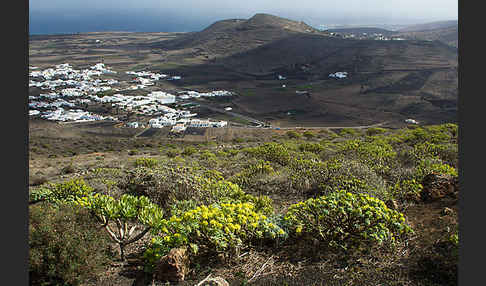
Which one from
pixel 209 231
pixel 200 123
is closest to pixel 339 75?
pixel 200 123

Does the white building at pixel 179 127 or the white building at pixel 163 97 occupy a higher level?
the white building at pixel 163 97

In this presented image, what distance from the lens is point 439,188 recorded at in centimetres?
541

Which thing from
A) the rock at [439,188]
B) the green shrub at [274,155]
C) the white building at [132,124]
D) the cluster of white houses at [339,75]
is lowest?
the white building at [132,124]

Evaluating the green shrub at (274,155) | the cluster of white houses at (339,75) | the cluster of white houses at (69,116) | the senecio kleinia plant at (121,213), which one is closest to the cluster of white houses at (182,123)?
the cluster of white houses at (69,116)

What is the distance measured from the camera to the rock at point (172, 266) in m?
3.53

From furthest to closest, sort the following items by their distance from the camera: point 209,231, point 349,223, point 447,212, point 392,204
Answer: point 392,204, point 447,212, point 349,223, point 209,231

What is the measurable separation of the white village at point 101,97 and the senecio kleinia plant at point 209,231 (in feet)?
151

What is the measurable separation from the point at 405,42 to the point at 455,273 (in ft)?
363

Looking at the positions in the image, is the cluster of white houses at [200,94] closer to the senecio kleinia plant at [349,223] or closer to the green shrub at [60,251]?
the green shrub at [60,251]

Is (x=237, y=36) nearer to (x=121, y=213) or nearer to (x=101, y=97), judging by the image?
(x=101, y=97)

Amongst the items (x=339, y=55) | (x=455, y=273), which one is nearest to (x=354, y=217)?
(x=455, y=273)

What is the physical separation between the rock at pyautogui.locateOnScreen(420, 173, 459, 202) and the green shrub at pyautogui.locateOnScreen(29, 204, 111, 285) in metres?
5.24

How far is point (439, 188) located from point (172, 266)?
4636 mm

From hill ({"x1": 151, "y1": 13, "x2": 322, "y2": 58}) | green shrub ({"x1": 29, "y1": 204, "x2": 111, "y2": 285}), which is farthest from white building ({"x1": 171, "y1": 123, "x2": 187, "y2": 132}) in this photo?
hill ({"x1": 151, "y1": 13, "x2": 322, "y2": 58})
